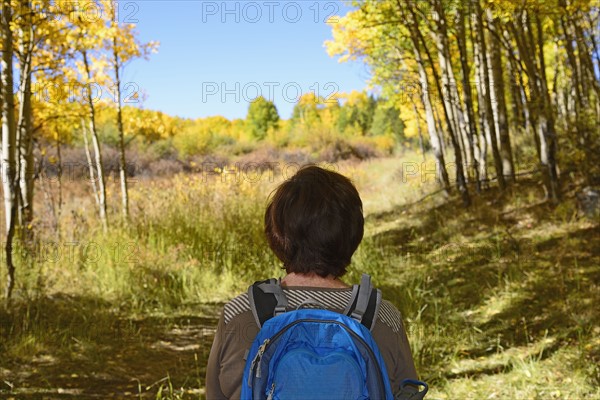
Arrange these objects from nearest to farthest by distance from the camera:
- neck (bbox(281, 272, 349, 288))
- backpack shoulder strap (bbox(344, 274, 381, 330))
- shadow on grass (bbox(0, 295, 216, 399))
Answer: backpack shoulder strap (bbox(344, 274, 381, 330))
neck (bbox(281, 272, 349, 288))
shadow on grass (bbox(0, 295, 216, 399))

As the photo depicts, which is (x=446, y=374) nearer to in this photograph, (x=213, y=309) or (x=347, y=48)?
(x=213, y=309)

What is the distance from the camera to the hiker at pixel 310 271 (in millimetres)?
1613

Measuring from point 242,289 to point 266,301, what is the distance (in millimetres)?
5511

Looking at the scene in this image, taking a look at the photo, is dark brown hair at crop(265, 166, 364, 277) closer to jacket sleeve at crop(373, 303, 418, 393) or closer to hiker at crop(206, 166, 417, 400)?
hiker at crop(206, 166, 417, 400)

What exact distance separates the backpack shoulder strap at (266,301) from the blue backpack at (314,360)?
0.09ft

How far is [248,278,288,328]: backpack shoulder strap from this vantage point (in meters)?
1.57

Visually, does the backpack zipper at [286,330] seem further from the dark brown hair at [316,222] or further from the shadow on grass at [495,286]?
the shadow on grass at [495,286]

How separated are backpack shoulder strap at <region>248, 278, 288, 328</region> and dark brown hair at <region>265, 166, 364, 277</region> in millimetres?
137

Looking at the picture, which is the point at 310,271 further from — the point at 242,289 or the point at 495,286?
the point at 242,289

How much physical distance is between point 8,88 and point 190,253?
3005 mm

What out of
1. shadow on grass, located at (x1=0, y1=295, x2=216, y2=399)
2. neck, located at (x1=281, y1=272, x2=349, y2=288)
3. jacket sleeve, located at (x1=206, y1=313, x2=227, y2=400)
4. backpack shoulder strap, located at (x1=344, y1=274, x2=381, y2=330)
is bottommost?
shadow on grass, located at (x1=0, y1=295, x2=216, y2=399)

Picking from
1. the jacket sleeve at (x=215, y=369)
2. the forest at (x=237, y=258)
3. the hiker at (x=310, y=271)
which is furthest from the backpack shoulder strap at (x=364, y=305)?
the forest at (x=237, y=258)

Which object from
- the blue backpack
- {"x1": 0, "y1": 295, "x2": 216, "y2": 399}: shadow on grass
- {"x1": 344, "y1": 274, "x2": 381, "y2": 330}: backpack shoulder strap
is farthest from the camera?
{"x1": 0, "y1": 295, "x2": 216, "y2": 399}: shadow on grass

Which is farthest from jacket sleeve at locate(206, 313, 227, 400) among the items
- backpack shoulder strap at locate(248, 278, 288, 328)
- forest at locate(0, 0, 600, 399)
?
forest at locate(0, 0, 600, 399)
